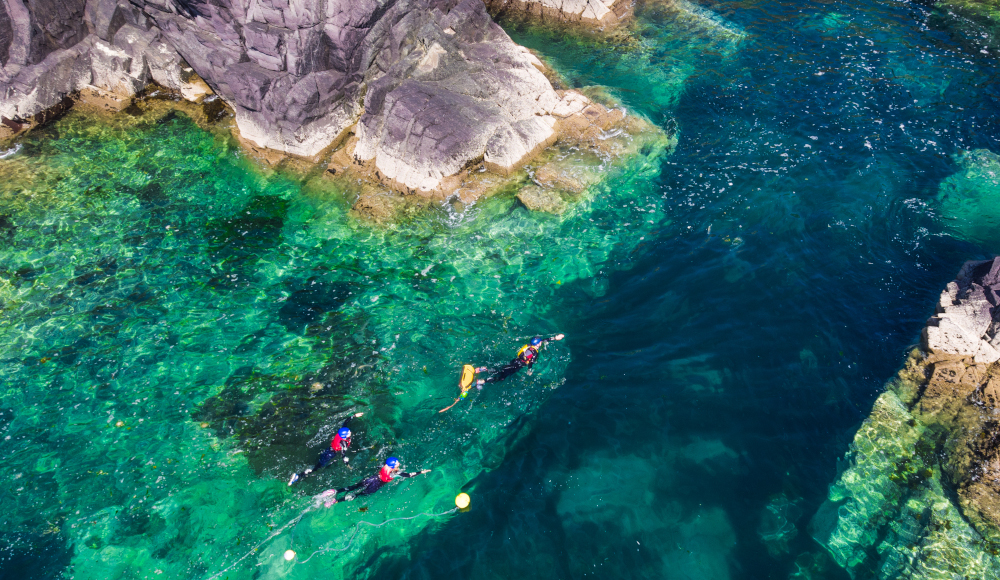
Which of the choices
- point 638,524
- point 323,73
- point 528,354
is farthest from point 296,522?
point 323,73

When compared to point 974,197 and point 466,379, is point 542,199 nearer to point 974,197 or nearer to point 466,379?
point 466,379

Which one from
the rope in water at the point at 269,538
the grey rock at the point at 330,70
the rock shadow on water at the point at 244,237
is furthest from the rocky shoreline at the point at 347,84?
the rope in water at the point at 269,538

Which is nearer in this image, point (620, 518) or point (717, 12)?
point (620, 518)

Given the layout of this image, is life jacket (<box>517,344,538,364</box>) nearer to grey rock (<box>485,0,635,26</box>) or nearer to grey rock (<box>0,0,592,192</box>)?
grey rock (<box>0,0,592,192</box>)

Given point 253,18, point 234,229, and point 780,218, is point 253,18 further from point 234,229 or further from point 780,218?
point 780,218

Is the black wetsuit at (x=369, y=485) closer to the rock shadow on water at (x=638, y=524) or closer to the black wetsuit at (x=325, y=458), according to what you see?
the black wetsuit at (x=325, y=458)

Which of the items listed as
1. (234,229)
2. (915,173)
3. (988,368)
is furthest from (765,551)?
(234,229)
